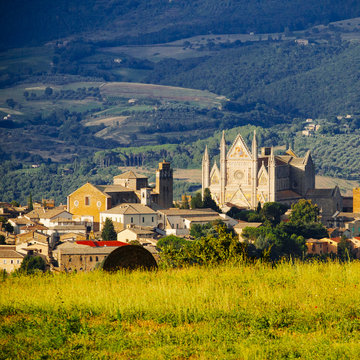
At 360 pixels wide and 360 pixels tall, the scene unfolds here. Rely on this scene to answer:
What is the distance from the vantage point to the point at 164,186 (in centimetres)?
11519

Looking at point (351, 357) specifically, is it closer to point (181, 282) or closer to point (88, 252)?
point (181, 282)

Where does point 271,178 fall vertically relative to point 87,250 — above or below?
above

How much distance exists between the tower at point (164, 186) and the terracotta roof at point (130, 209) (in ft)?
39.6

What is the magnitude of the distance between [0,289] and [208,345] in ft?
22.6

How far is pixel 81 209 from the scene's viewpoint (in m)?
108

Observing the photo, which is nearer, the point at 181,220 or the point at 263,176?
the point at 181,220

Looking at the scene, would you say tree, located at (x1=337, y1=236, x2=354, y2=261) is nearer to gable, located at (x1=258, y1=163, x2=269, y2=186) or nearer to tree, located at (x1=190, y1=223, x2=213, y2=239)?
tree, located at (x1=190, y1=223, x2=213, y2=239)

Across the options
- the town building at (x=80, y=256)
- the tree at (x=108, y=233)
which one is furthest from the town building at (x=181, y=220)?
the town building at (x=80, y=256)

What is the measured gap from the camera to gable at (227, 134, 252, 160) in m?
127

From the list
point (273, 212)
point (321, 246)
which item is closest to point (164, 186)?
point (273, 212)

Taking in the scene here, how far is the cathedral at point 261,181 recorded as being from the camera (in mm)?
120250

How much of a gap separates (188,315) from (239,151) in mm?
109116

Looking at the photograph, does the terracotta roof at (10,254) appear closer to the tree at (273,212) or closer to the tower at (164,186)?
the tree at (273,212)

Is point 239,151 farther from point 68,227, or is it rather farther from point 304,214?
point 68,227
